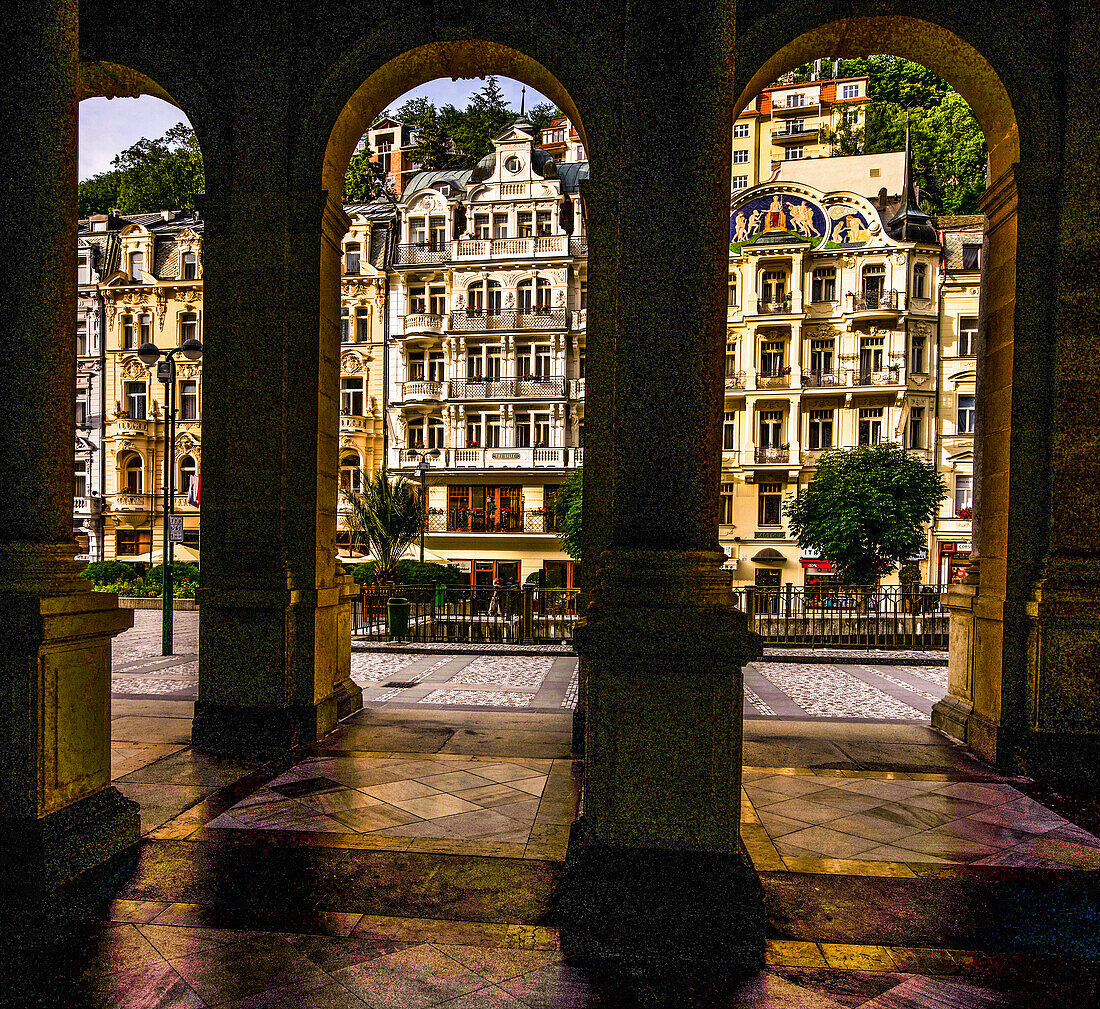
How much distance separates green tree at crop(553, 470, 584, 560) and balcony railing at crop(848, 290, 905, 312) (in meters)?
15.1

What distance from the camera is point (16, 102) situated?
455 cm

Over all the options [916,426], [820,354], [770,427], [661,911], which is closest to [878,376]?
[820,354]

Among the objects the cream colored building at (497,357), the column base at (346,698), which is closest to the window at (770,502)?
the cream colored building at (497,357)

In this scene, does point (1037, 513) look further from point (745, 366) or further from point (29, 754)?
point (745, 366)

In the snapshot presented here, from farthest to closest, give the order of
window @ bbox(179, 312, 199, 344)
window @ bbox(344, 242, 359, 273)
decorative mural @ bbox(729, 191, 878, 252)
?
window @ bbox(179, 312, 199, 344) < window @ bbox(344, 242, 359, 273) < decorative mural @ bbox(729, 191, 878, 252)

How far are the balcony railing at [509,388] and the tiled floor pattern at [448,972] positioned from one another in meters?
33.0

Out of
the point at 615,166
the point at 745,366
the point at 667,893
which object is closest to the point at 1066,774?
the point at 667,893

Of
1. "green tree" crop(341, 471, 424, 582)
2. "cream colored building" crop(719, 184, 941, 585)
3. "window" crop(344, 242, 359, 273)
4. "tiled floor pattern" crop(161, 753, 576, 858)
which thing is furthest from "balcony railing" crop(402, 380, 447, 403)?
"tiled floor pattern" crop(161, 753, 576, 858)

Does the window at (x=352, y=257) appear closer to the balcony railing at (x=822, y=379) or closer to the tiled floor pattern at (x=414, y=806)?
the balcony railing at (x=822, y=379)

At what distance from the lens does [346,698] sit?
898cm

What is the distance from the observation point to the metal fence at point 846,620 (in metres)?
18.4

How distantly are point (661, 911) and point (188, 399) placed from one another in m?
41.4

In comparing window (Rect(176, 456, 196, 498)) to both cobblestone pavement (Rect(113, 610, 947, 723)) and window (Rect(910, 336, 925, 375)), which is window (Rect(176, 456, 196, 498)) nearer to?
cobblestone pavement (Rect(113, 610, 947, 723))

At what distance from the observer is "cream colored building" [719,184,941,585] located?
35312 millimetres
